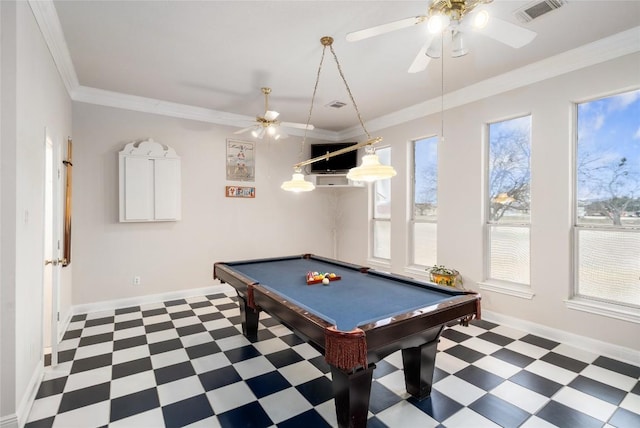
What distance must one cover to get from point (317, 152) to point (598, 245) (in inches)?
166

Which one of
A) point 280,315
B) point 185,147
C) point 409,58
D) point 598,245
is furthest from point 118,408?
point 598,245

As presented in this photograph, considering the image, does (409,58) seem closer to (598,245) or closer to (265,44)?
(265,44)

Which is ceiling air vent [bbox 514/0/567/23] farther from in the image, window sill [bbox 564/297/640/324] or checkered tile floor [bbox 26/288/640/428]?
checkered tile floor [bbox 26/288/640/428]

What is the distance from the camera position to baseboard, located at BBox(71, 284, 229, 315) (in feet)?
13.5

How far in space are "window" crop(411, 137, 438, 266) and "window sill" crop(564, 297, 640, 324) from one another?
1.68 m

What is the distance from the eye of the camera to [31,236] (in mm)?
2234

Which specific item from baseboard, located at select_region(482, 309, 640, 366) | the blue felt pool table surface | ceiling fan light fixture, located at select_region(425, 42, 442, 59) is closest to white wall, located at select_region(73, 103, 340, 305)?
the blue felt pool table surface

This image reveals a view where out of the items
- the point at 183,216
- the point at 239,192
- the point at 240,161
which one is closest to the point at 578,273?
the point at 239,192

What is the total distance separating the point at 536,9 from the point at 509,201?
206 cm

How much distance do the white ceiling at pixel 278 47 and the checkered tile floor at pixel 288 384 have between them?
2.88 meters

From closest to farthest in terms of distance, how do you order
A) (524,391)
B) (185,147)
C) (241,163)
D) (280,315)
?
(280,315)
(524,391)
(185,147)
(241,163)

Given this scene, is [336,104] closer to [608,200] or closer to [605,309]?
[608,200]

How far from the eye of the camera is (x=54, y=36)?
2695 millimetres

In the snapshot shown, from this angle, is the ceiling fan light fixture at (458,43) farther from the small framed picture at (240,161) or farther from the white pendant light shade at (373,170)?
the small framed picture at (240,161)
